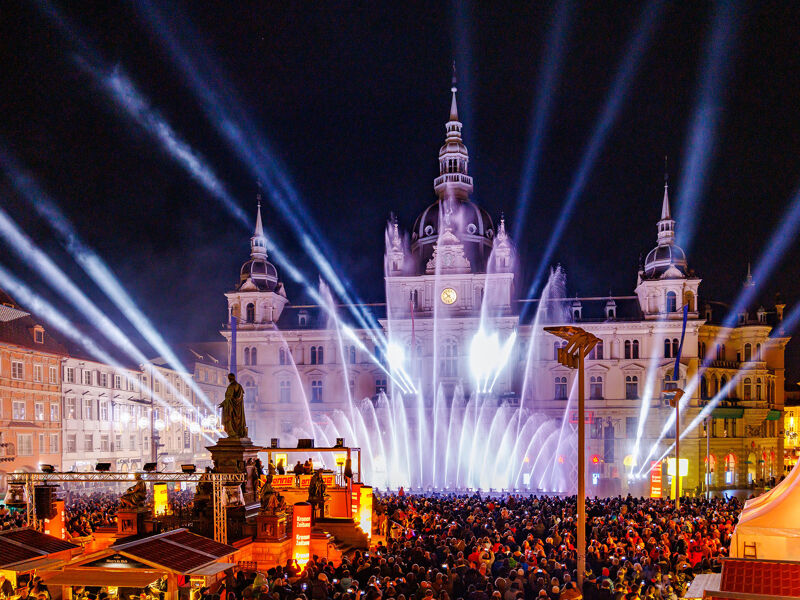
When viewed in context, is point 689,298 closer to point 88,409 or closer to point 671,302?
point 671,302

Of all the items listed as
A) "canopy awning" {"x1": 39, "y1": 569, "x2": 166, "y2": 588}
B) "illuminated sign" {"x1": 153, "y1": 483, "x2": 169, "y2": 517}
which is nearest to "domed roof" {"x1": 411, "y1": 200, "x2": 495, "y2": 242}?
"illuminated sign" {"x1": 153, "y1": 483, "x2": 169, "y2": 517}

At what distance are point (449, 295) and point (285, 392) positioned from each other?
19.4m

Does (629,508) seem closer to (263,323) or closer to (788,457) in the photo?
(263,323)

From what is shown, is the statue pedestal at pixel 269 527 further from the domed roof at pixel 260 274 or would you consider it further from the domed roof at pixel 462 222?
the domed roof at pixel 462 222

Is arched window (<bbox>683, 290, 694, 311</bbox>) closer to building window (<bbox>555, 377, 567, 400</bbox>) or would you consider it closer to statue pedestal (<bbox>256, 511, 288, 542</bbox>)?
building window (<bbox>555, 377, 567, 400</bbox>)

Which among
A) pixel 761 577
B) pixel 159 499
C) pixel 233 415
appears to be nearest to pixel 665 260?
pixel 233 415

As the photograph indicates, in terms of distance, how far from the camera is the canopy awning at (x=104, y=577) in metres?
11.5

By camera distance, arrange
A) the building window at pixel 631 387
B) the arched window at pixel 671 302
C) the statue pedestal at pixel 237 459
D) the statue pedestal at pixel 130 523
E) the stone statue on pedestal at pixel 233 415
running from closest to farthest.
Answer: the statue pedestal at pixel 130 523, the statue pedestal at pixel 237 459, the stone statue on pedestal at pixel 233 415, the arched window at pixel 671 302, the building window at pixel 631 387

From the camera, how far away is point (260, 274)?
6650 cm

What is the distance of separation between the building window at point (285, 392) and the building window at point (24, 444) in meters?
27.4

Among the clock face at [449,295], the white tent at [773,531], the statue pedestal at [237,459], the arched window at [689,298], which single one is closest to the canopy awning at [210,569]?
the statue pedestal at [237,459]

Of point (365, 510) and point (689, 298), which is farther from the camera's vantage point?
point (689, 298)

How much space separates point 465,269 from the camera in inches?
2406

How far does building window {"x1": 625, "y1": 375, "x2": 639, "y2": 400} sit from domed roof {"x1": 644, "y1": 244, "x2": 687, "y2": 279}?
31.9 ft
